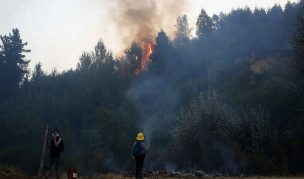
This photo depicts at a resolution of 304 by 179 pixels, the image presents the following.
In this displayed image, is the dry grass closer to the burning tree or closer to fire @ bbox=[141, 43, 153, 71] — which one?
the burning tree

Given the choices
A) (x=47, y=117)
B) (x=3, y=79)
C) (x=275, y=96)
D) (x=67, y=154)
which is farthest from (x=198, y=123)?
Result: (x=3, y=79)

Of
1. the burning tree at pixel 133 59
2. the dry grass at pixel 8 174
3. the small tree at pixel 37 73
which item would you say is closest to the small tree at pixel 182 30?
the burning tree at pixel 133 59

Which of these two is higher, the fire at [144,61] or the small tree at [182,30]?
the small tree at [182,30]

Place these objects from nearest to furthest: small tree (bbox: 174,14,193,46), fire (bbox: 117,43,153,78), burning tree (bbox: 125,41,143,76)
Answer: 1. burning tree (bbox: 125,41,143,76)
2. fire (bbox: 117,43,153,78)
3. small tree (bbox: 174,14,193,46)

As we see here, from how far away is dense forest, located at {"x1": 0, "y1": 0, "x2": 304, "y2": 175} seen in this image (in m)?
21.0

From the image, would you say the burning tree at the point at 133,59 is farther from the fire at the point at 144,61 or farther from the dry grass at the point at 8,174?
the dry grass at the point at 8,174

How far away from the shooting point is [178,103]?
37.4 meters

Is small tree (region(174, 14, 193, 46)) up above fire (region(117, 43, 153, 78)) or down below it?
above

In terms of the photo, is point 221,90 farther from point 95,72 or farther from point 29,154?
point 29,154

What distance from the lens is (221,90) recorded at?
3581 centimetres

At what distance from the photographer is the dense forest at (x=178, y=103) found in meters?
21.0

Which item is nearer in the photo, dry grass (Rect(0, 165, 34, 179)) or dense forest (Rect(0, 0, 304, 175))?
dry grass (Rect(0, 165, 34, 179))

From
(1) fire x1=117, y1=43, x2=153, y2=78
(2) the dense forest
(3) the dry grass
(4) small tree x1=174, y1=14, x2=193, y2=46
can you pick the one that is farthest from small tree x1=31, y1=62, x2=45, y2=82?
(3) the dry grass

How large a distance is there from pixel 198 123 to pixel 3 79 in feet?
142
